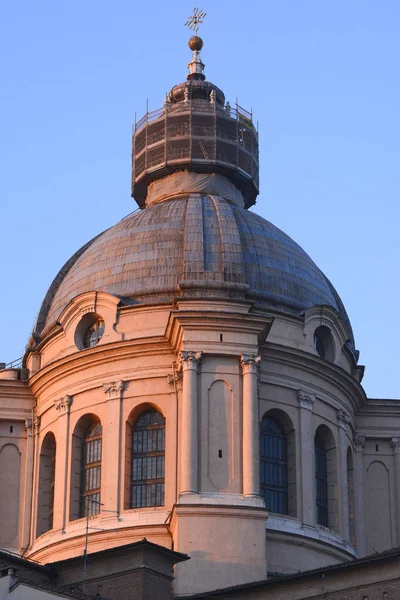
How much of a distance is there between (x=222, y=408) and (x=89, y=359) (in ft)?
21.5

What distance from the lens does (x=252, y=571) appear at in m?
52.2

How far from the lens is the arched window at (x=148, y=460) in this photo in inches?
2239

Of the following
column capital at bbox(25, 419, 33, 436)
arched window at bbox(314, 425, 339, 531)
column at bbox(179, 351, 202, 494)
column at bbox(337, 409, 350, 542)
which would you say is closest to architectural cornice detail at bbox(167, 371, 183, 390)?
column at bbox(179, 351, 202, 494)

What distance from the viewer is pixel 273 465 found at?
58312 millimetres

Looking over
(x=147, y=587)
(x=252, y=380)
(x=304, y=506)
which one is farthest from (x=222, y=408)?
(x=147, y=587)

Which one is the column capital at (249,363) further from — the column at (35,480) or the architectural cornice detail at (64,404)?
the column at (35,480)

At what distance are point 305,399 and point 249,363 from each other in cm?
406

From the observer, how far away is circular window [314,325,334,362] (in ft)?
202

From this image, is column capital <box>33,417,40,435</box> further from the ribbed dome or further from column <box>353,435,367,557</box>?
column <box>353,435,367,557</box>

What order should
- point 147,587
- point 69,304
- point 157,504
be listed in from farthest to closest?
point 69,304, point 157,504, point 147,587

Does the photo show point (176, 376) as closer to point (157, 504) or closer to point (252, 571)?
point (157, 504)

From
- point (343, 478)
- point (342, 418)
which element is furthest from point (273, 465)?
point (342, 418)

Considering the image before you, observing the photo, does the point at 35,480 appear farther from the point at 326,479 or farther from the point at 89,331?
the point at 326,479

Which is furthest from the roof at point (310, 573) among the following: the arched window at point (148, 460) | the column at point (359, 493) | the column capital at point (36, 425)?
the column capital at point (36, 425)
